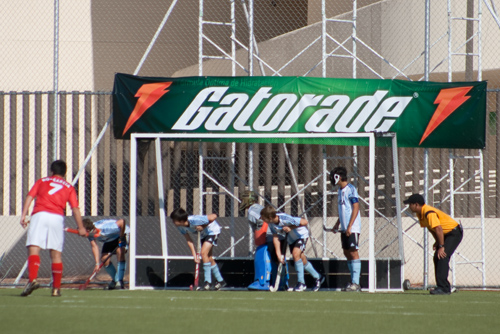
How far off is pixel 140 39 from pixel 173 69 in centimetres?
97

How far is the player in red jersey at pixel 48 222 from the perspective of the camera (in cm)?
920

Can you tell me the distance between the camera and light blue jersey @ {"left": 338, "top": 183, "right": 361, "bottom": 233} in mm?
11172

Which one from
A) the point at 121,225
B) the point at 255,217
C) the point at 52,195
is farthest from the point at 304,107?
the point at 52,195

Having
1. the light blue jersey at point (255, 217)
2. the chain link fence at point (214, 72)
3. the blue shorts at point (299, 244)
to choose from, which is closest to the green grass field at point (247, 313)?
the blue shorts at point (299, 244)

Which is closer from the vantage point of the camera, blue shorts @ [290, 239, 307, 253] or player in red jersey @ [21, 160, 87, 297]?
player in red jersey @ [21, 160, 87, 297]

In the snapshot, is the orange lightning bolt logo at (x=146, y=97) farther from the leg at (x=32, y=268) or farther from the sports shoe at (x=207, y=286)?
the leg at (x=32, y=268)

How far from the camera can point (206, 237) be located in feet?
36.9

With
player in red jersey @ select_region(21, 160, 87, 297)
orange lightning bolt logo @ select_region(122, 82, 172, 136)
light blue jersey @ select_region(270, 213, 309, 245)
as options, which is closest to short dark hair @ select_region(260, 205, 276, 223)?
light blue jersey @ select_region(270, 213, 309, 245)

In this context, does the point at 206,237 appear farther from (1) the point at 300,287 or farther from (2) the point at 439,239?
(2) the point at 439,239

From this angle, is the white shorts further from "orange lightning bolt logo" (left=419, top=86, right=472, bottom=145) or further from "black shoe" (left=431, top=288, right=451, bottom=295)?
"orange lightning bolt logo" (left=419, top=86, right=472, bottom=145)

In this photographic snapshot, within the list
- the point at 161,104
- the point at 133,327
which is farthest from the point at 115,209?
the point at 133,327

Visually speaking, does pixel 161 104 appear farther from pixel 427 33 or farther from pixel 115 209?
pixel 427 33

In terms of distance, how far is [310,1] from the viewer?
699 inches

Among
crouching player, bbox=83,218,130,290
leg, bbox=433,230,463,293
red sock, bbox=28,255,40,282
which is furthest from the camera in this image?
crouching player, bbox=83,218,130,290
